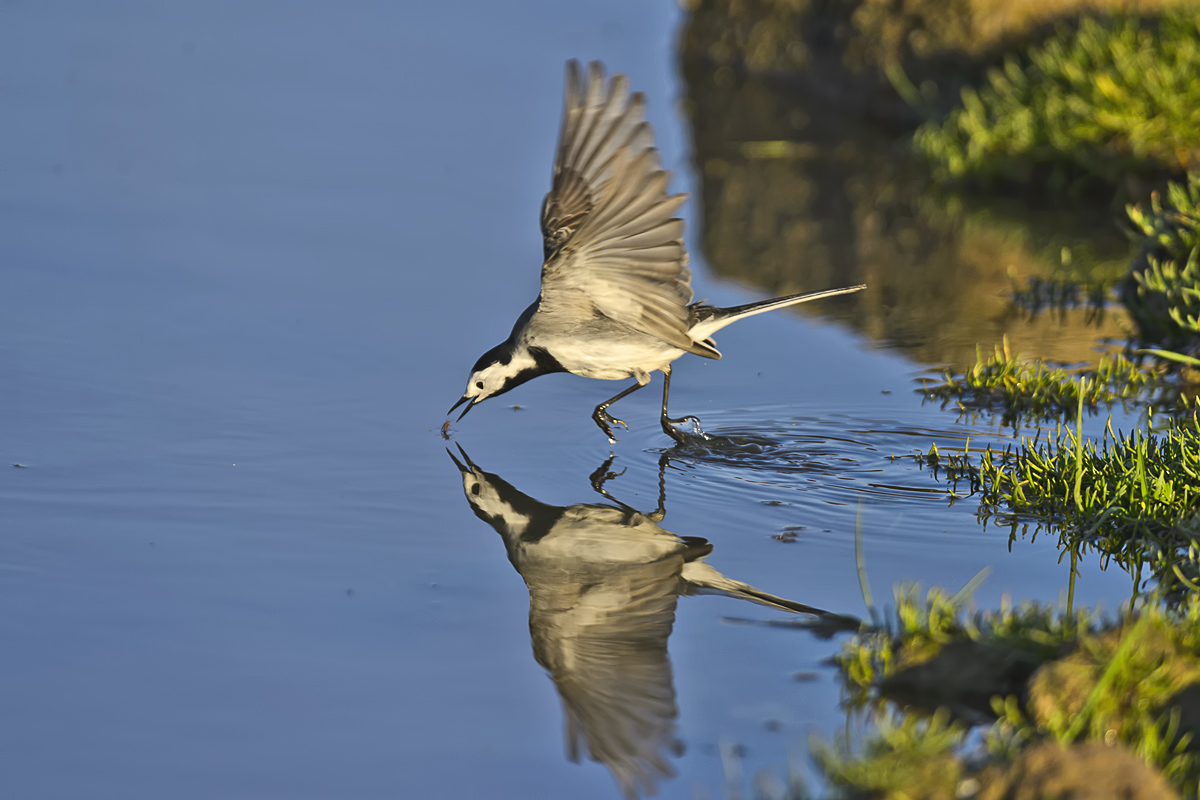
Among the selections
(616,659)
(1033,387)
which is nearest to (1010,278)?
(1033,387)

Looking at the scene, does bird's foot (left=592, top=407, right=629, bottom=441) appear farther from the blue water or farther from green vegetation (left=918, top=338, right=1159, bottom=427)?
green vegetation (left=918, top=338, right=1159, bottom=427)

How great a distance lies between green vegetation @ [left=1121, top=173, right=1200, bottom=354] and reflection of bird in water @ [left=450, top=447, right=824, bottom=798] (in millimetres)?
2717

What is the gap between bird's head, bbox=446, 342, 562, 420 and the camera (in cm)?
575

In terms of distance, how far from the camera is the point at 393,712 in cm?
364

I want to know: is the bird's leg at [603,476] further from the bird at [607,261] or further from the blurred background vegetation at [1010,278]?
the blurred background vegetation at [1010,278]

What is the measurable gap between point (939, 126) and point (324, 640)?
8185 mm

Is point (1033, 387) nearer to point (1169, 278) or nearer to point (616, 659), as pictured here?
point (1169, 278)

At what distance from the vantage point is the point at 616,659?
3.98 m

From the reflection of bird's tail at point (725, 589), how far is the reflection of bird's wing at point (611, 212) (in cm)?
121

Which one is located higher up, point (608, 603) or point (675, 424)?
point (675, 424)

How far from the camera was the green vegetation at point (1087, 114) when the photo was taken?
9031 mm

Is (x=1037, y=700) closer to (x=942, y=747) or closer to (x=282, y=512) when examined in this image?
(x=942, y=747)

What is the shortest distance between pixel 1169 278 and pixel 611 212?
312 cm

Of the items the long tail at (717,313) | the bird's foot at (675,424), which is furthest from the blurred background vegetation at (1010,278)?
the bird's foot at (675,424)
